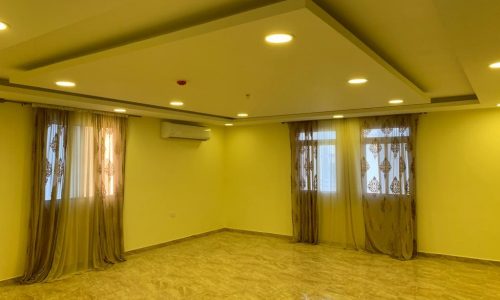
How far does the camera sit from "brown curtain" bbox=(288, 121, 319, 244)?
19.6 ft

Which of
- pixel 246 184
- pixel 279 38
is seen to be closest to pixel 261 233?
pixel 246 184

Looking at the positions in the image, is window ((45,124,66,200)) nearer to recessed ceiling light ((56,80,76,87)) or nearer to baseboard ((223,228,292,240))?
recessed ceiling light ((56,80,76,87))

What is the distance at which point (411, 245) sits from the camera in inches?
201

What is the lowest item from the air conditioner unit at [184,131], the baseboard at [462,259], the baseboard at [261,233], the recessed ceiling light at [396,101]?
the baseboard at [462,259]

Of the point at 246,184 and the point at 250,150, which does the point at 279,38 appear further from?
the point at 246,184

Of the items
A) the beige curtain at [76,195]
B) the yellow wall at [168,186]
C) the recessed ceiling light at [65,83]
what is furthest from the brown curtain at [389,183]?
the recessed ceiling light at [65,83]

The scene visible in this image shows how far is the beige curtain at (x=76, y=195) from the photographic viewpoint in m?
4.17

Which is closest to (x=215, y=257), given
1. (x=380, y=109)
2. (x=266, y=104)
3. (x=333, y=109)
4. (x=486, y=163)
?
(x=266, y=104)

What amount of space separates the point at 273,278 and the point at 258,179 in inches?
105

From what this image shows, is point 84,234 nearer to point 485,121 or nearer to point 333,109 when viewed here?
point 333,109

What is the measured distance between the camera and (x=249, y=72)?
275cm

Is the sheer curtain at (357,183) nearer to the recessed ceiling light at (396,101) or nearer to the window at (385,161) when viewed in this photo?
the window at (385,161)

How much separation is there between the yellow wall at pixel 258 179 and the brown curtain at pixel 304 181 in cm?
26

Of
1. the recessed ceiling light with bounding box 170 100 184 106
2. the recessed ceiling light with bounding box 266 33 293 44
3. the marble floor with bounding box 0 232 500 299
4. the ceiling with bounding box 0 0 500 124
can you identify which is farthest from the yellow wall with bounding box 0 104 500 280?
the recessed ceiling light with bounding box 266 33 293 44
